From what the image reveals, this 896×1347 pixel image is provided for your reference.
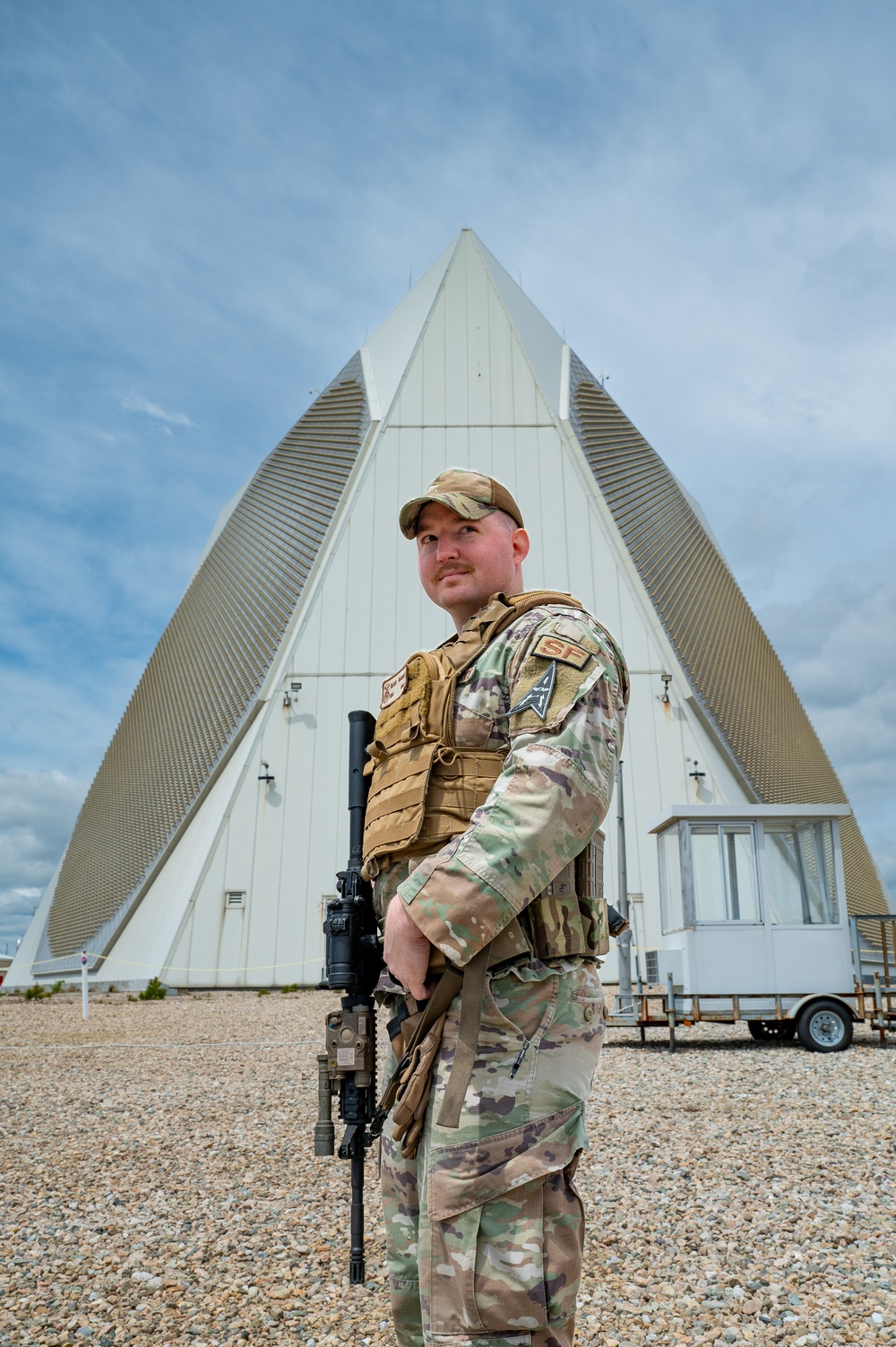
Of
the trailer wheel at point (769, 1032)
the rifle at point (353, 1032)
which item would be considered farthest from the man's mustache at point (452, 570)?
the trailer wheel at point (769, 1032)

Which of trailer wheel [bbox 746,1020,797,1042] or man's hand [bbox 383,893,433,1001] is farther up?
man's hand [bbox 383,893,433,1001]

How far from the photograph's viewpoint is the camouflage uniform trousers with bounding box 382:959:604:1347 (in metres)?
1.38

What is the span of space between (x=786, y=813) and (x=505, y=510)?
6.99m

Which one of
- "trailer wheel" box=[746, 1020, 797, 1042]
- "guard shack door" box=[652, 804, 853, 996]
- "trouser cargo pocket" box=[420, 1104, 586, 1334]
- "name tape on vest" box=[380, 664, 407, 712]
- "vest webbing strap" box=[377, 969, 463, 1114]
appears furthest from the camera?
"trailer wheel" box=[746, 1020, 797, 1042]

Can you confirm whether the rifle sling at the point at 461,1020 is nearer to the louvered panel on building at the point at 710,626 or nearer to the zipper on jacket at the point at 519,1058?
the zipper on jacket at the point at 519,1058

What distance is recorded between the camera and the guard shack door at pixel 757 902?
7910 millimetres

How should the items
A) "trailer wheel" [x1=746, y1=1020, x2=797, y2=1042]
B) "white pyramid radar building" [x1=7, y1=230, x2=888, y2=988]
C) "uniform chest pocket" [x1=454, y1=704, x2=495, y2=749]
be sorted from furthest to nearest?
"white pyramid radar building" [x1=7, y1=230, x2=888, y2=988]
"trailer wheel" [x1=746, y1=1020, x2=797, y2=1042]
"uniform chest pocket" [x1=454, y1=704, x2=495, y2=749]

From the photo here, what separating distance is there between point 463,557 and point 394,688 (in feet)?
0.95

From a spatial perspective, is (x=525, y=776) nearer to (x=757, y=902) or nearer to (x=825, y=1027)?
(x=757, y=902)

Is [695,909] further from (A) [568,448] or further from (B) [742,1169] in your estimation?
(A) [568,448]

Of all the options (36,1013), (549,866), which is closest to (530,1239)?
(549,866)

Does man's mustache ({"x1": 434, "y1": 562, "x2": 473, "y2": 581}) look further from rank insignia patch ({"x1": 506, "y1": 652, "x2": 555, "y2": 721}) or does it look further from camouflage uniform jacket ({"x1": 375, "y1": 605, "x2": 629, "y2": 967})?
rank insignia patch ({"x1": 506, "y1": 652, "x2": 555, "y2": 721})

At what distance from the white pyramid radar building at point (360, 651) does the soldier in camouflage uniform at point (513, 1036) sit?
1256cm

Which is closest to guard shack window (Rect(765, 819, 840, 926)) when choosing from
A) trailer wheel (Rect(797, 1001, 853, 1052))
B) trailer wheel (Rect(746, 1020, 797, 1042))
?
trailer wheel (Rect(797, 1001, 853, 1052))
